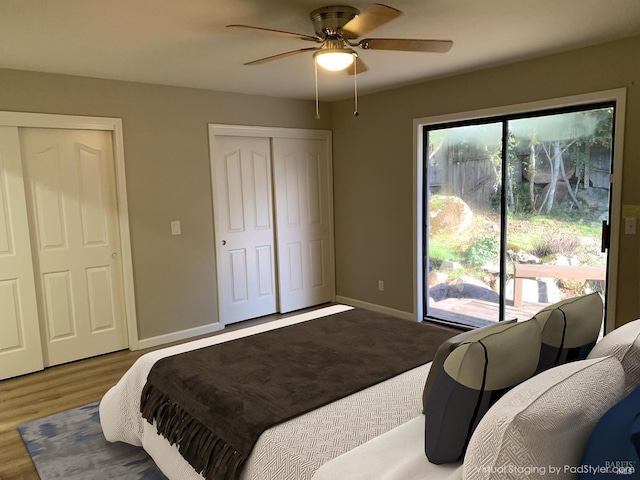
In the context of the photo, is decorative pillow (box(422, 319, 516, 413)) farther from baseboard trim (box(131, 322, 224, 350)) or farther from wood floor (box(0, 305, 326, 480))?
baseboard trim (box(131, 322, 224, 350))

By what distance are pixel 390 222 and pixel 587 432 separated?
3759 mm

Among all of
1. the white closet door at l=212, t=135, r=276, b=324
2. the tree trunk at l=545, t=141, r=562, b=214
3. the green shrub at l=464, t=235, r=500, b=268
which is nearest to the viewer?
the tree trunk at l=545, t=141, r=562, b=214

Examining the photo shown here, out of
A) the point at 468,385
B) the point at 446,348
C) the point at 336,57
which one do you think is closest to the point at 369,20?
the point at 336,57

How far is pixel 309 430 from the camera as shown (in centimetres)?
173

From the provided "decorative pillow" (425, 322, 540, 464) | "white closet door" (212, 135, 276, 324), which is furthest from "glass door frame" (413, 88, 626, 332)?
"decorative pillow" (425, 322, 540, 464)

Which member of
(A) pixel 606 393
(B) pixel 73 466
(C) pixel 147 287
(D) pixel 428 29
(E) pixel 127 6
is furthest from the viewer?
(C) pixel 147 287

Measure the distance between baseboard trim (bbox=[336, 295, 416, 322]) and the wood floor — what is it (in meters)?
2.34

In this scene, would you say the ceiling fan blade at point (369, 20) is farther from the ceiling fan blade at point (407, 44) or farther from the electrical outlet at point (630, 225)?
the electrical outlet at point (630, 225)

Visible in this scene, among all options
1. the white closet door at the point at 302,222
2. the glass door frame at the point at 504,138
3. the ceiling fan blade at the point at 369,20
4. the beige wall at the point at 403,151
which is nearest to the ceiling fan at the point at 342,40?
the ceiling fan blade at the point at 369,20

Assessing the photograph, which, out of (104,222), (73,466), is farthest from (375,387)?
(104,222)

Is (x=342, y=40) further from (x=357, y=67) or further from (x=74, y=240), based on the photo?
(x=74, y=240)

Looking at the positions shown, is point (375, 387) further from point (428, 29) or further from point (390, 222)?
point (390, 222)

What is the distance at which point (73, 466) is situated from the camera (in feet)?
8.33

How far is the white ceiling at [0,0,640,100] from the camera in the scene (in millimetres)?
2447
